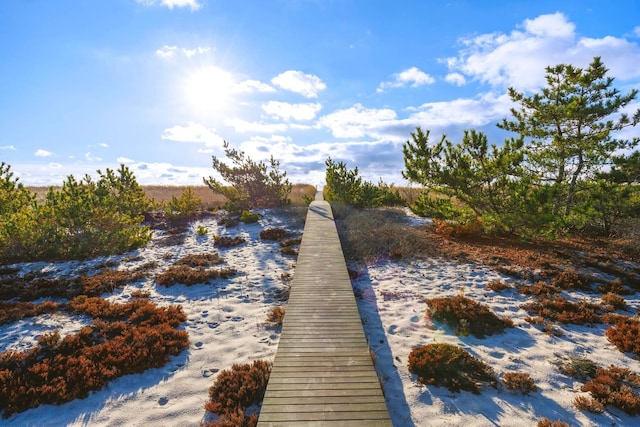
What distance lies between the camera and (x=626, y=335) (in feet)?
21.6

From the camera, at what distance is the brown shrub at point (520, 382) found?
535 cm

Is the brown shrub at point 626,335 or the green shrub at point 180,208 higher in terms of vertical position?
the green shrub at point 180,208

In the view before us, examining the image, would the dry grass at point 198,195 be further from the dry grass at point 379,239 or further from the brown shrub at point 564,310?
the brown shrub at point 564,310

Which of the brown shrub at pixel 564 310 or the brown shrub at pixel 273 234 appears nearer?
the brown shrub at pixel 564 310

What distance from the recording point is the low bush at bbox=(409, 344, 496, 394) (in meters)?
5.55

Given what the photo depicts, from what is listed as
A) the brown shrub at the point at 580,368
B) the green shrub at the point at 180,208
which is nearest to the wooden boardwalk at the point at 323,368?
the brown shrub at the point at 580,368

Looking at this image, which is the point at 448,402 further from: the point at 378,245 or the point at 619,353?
the point at 378,245

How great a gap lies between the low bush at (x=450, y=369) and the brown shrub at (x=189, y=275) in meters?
7.10

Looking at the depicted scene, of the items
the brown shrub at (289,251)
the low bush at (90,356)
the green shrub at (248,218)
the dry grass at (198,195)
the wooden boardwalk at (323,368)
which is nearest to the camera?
the wooden boardwalk at (323,368)

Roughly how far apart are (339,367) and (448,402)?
183 centimetres

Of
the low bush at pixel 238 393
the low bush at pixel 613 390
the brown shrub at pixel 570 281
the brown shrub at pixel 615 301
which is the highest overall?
the brown shrub at pixel 570 281

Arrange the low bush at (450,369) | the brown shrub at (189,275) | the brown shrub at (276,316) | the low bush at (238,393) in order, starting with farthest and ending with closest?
the brown shrub at (189,275) → the brown shrub at (276,316) → the low bush at (450,369) → the low bush at (238,393)

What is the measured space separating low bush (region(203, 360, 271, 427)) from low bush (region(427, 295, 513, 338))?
442 cm

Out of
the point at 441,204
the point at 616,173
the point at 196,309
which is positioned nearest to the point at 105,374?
the point at 196,309
